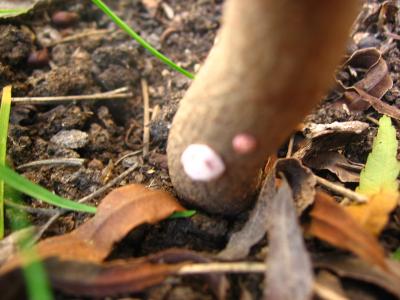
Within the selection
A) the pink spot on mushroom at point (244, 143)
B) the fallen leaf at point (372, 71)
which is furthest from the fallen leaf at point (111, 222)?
the fallen leaf at point (372, 71)

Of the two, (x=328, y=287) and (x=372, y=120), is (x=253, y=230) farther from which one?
(x=372, y=120)

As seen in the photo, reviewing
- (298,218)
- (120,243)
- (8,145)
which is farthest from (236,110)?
(8,145)

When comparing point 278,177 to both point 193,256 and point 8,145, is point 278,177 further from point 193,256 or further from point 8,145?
point 8,145

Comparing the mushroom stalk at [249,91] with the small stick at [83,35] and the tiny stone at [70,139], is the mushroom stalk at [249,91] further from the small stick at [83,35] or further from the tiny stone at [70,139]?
the small stick at [83,35]

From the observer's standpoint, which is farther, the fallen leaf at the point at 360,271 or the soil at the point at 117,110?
the soil at the point at 117,110

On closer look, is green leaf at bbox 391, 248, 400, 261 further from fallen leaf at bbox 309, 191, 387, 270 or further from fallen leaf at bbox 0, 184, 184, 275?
fallen leaf at bbox 0, 184, 184, 275

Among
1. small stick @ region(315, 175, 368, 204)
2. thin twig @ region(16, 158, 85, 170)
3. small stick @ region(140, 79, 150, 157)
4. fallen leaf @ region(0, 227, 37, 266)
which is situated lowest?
fallen leaf @ region(0, 227, 37, 266)

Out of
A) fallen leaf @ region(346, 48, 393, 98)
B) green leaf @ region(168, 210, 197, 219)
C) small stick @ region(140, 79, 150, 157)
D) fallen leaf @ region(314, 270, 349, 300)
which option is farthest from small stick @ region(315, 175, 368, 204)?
small stick @ region(140, 79, 150, 157)
